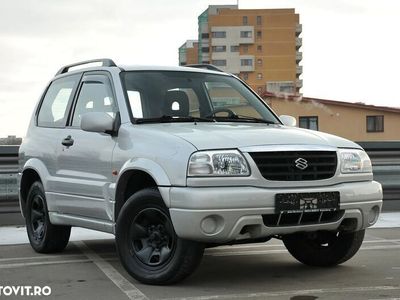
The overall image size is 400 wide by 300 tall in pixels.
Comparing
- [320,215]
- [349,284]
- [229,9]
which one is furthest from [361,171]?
[229,9]

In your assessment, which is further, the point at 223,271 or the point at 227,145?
the point at 223,271

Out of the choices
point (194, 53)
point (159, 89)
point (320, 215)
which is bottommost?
point (320, 215)

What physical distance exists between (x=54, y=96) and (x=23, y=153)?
0.75m

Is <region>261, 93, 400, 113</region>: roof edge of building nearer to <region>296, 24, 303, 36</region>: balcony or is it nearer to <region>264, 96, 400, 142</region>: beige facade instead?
<region>264, 96, 400, 142</region>: beige facade

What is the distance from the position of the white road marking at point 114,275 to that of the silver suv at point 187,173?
147mm

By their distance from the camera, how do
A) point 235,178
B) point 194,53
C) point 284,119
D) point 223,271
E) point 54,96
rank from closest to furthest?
1. point 235,178
2. point 223,271
3. point 284,119
4. point 54,96
5. point 194,53

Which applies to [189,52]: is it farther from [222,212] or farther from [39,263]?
[222,212]

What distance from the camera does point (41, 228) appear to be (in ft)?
23.1

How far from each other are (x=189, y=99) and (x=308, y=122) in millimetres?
37370

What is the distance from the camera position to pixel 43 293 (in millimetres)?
5102


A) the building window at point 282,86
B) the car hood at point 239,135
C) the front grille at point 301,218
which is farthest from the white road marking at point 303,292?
the building window at point 282,86

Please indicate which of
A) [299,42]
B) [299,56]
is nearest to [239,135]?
[299,56]

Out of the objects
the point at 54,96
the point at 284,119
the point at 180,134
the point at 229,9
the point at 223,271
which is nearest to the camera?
the point at 180,134

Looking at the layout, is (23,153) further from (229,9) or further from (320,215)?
(229,9)
